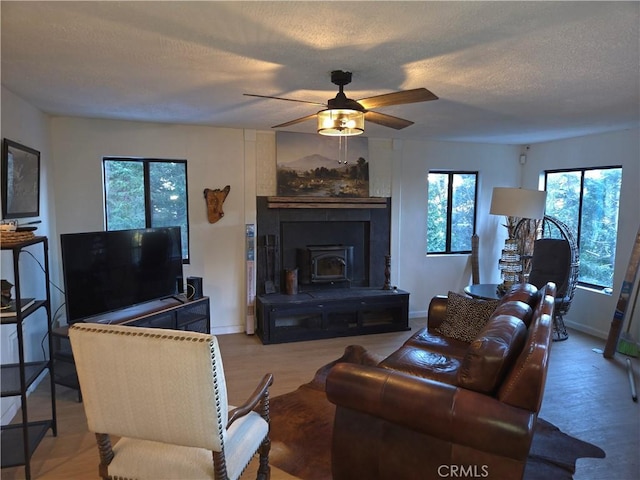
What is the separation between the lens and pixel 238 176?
16.0ft

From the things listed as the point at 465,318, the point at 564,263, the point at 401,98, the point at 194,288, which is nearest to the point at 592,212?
the point at 564,263

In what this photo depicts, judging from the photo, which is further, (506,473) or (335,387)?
(335,387)

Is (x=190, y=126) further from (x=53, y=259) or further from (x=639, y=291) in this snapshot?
(x=639, y=291)

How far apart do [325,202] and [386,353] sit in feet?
6.28

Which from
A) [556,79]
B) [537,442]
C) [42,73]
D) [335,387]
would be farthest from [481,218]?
[42,73]

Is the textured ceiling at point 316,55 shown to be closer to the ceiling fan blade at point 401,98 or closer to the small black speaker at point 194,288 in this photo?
the ceiling fan blade at point 401,98

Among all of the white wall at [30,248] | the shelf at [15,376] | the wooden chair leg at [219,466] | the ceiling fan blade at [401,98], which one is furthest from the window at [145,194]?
the wooden chair leg at [219,466]

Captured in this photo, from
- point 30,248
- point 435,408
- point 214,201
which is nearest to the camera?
point 435,408

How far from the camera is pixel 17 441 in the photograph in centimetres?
249

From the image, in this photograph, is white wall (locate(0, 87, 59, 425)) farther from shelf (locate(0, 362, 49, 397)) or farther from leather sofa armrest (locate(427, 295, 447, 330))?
leather sofa armrest (locate(427, 295, 447, 330))

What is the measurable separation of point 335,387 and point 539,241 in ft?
13.1

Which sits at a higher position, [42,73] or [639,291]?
[42,73]

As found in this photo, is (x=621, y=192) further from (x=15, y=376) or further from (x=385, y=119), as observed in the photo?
(x=15, y=376)

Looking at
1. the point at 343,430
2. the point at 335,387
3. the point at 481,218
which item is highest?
the point at 481,218
